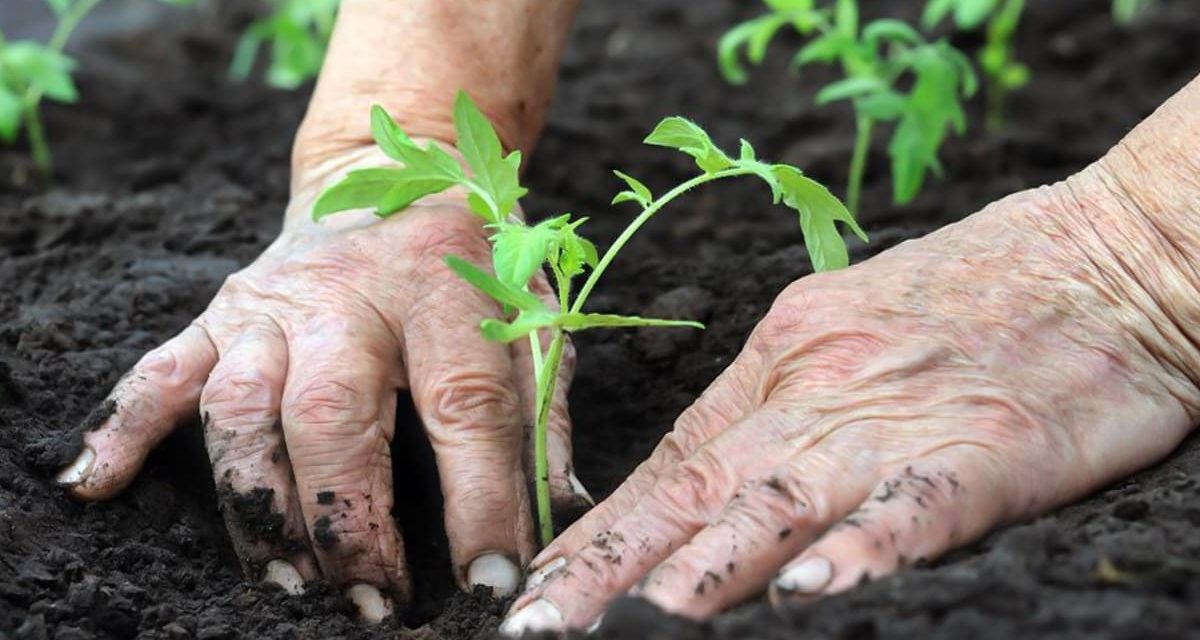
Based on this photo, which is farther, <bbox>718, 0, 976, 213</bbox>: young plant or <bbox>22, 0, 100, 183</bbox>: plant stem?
<bbox>22, 0, 100, 183</bbox>: plant stem

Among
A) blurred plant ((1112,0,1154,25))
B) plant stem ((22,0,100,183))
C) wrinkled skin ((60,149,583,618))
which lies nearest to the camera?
wrinkled skin ((60,149,583,618))

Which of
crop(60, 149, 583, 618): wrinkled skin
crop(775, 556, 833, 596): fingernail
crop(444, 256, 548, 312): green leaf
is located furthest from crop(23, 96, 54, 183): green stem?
crop(775, 556, 833, 596): fingernail

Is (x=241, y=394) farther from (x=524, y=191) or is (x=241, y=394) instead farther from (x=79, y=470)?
(x=524, y=191)

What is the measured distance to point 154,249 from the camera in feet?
9.51

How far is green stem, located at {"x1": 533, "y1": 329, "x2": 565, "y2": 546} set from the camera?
1787mm

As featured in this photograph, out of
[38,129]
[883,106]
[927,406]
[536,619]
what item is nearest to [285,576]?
[536,619]

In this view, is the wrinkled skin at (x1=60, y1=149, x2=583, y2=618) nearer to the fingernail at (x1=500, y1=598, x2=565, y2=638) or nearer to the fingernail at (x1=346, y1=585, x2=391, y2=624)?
the fingernail at (x1=346, y1=585, x2=391, y2=624)

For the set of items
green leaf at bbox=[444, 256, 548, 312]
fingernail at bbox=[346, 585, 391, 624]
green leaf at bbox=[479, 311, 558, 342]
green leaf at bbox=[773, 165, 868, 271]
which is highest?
green leaf at bbox=[773, 165, 868, 271]

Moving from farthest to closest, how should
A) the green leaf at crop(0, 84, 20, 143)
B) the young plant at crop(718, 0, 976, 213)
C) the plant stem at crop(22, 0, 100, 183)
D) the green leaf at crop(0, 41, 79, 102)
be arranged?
1. the plant stem at crop(22, 0, 100, 183)
2. the green leaf at crop(0, 41, 79, 102)
3. the green leaf at crop(0, 84, 20, 143)
4. the young plant at crop(718, 0, 976, 213)

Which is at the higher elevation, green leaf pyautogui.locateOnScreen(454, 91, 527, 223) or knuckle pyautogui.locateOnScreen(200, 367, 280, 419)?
green leaf pyautogui.locateOnScreen(454, 91, 527, 223)

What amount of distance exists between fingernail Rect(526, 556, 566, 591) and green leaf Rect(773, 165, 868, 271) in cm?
54

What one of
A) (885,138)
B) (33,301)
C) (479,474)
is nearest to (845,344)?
(479,474)

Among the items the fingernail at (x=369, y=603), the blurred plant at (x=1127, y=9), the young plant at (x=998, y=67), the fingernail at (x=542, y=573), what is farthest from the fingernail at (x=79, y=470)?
the blurred plant at (x=1127, y=9)

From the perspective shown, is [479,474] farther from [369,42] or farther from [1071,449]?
[369,42]
